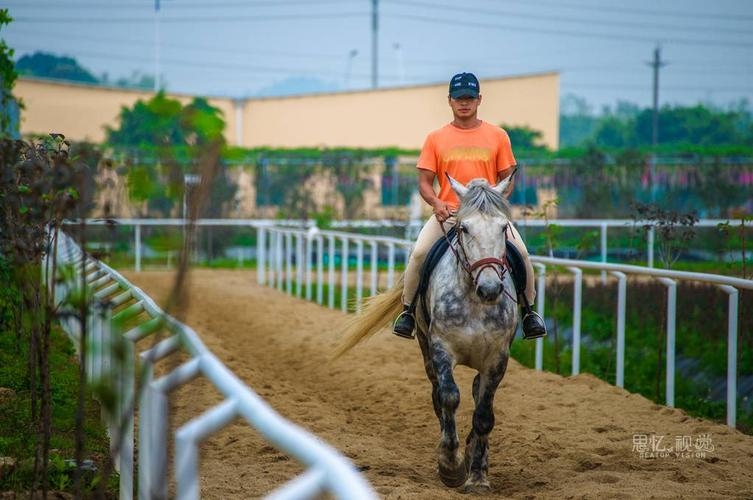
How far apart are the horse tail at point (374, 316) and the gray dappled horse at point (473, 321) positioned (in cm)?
109

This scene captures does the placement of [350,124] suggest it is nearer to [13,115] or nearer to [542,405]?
[13,115]

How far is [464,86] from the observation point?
6.79m

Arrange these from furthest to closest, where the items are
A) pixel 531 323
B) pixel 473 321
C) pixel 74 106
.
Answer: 1. pixel 74 106
2. pixel 531 323
3. pixel 473 321

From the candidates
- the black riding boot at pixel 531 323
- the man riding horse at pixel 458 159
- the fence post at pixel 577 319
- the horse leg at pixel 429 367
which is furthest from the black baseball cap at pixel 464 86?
the fence post at pixel 577 319

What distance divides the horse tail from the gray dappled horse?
3.58 feet

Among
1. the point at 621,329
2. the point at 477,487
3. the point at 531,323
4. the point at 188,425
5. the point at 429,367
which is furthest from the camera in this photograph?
the point at 621,329

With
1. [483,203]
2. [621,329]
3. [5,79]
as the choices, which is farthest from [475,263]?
[5,79]

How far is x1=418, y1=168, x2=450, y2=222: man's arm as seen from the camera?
6500 millimetres

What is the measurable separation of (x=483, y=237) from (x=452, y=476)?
4.46ft

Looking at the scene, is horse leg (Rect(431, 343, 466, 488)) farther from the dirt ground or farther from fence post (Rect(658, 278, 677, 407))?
fence post (Rect(658, 278, 677, 407))

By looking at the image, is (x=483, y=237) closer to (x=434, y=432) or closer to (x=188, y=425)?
(x=434, y=432)

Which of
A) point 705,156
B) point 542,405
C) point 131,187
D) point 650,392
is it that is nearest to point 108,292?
point 131,187

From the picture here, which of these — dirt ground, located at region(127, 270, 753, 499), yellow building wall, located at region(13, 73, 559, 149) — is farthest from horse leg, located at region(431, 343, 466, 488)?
yellow building wall, located at region(13, 73, 559, 149)

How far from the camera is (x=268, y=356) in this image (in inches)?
453
